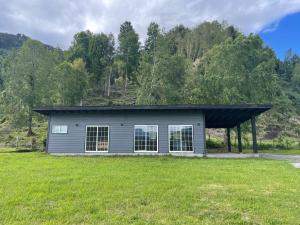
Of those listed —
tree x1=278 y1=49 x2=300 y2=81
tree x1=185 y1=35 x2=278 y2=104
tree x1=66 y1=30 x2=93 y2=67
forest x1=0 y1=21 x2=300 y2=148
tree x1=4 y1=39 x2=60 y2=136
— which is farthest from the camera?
tree x1=278 y1=49 x2=300 y2=81

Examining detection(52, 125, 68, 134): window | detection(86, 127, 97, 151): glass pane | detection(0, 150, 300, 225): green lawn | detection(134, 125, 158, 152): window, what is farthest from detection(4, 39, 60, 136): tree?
detection(0, 150, 300, 225): green lawn

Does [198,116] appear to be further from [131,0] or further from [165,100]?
[165,100]

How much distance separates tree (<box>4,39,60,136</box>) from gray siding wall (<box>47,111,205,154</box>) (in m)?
15.5

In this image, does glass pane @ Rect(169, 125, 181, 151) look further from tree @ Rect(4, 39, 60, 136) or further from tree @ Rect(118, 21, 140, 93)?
tree @ Rect(118, 21, 140, 93)

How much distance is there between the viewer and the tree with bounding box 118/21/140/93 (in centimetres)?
4344

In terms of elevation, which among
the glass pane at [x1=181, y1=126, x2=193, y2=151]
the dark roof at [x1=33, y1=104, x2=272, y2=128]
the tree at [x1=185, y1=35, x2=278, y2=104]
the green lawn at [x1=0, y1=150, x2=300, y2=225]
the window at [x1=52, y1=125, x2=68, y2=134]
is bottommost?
the green lawn at [x1=0, y1=150, x2=300, y2=225]

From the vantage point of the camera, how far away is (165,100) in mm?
24516

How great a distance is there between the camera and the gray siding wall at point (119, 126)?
488 inches

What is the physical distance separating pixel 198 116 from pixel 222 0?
1287cm

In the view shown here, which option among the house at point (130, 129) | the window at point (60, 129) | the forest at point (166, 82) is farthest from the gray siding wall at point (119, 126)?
the forest at point (166, 82)

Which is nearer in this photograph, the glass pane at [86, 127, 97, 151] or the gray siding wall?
the gray siding wall

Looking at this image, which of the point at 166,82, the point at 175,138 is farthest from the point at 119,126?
the point at 166,82

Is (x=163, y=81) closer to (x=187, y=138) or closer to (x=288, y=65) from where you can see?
(x=187, y=138)

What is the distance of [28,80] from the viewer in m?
27.8
